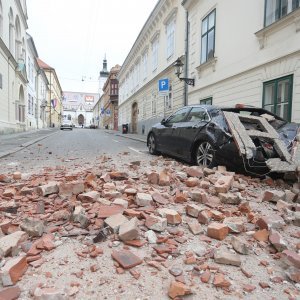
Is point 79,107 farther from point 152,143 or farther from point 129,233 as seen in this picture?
point 129,233

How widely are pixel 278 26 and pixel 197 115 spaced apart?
4.45m

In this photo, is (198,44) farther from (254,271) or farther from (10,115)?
A: (10,115)

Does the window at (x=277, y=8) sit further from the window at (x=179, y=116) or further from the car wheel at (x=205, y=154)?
the car wheel at (x=205, y=154)

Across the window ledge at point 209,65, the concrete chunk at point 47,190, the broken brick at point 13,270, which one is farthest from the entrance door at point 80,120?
the broken brick at point 13,270

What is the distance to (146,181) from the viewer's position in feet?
15.1

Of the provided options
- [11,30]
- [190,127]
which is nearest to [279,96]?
[190,127]

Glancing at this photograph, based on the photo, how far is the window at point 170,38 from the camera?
19.2 metres

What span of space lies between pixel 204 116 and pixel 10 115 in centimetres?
2042

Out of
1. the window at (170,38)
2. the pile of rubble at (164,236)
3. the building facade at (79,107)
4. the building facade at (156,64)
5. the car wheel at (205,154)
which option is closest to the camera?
the pile of rubble at (164,236)

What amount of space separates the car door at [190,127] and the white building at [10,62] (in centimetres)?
1672

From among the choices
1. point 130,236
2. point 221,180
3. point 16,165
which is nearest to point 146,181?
point 221,180

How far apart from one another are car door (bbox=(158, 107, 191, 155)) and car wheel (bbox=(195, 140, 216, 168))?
104 centimetres

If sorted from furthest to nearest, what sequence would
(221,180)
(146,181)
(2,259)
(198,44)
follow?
(198,44) < (146,181) < (221,180) < (2,259)

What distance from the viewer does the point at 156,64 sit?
2316cm
